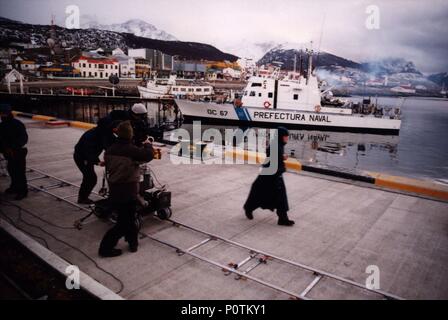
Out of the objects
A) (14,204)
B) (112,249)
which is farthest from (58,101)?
(112,249)

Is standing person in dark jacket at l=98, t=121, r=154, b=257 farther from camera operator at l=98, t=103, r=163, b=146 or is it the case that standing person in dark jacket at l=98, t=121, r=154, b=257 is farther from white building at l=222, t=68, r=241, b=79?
white building at l=222, t=68, r=241, b=79

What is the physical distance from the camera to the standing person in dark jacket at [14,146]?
636 centimetres

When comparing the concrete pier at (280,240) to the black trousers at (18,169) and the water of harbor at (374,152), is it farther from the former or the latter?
the water of harbor at (374,152)

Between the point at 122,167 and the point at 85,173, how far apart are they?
8.47ft

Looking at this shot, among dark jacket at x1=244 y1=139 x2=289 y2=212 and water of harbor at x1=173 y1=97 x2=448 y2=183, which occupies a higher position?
dark jacket at x1=244 y1=139 x2=289 y2=212

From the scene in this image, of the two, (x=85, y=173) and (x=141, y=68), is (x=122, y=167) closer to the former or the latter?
(x=85, y=173)

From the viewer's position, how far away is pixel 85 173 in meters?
6.34

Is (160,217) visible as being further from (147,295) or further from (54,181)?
(54,181)

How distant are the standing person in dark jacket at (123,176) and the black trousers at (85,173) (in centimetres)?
224

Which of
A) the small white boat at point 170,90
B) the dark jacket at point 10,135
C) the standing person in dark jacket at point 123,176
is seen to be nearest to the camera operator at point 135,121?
the standing person in dark jacket at point 123,176

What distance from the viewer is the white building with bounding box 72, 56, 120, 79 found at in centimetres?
9806

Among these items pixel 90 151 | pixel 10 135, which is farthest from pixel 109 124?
pixel 10 135

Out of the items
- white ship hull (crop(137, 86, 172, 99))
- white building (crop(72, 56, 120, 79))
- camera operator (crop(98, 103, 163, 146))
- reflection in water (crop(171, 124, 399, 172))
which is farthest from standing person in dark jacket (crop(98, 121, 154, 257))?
white building (crop(72, 56, 120, 79))

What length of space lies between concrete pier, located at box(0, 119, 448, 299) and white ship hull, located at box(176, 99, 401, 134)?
67.3 ft
